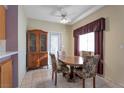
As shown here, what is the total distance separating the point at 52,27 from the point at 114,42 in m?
4.30

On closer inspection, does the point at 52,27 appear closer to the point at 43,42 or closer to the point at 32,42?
the point at 43,42

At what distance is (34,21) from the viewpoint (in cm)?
757

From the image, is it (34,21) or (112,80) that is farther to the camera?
(34,21)

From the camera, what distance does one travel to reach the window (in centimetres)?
616

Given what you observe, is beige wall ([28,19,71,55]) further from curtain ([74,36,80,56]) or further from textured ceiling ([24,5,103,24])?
textured ceiling ([24,5,103,24])

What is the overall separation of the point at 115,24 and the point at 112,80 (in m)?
1.61

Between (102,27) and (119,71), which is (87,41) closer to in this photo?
(102,27)

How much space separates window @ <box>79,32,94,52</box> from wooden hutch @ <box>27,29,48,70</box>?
5.83ft

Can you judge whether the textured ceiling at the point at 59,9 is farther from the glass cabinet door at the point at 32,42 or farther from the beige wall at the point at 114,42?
the glass cabinet door at the point at 32,42

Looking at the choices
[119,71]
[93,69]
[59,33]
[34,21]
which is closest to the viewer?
[93,69]

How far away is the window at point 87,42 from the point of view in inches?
243

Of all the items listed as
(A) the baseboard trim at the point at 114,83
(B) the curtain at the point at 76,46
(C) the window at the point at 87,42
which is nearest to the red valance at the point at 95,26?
(C) the window at the point at 87,42

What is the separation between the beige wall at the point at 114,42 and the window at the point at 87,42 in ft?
4.26
